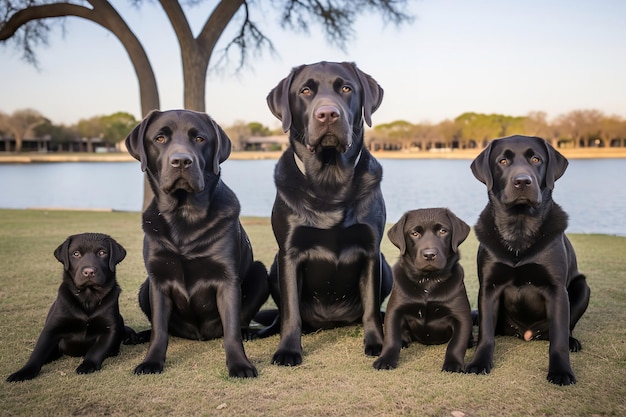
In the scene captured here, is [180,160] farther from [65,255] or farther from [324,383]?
[324,383]

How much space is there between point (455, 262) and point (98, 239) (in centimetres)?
243

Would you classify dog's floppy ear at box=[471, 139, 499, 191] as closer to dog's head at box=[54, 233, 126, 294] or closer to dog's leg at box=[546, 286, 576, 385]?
dog's leg at box=[546, 286, 576, 385]

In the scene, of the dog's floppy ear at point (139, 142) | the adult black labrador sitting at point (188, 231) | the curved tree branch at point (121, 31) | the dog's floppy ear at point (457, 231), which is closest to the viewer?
the adult black labrador sitting at point (188, 231)

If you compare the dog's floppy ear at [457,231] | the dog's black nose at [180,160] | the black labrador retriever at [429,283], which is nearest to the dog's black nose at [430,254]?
the black labrador retriever at [429,283]

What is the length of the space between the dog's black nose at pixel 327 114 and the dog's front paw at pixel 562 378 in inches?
77.9

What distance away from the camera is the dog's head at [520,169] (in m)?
3.84

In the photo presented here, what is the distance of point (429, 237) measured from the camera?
4.00 meters

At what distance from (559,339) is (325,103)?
2.02m

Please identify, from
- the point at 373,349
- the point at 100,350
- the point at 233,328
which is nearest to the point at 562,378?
the point at 373,349

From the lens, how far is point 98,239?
13.6 ft

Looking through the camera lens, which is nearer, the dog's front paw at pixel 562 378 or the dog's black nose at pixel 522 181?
the dog's front paw at pixel 562 378

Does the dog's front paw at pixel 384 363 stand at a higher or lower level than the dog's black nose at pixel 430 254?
lower

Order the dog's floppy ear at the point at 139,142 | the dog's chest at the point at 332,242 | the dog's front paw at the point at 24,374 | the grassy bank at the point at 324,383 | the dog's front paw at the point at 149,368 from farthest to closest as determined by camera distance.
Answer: the dog's chest at the point at 332,242, the dog's floppy ear at the point at 139,142, the dog's front paw at the point at 149,368, the dog's front paw at the point at 24,374, the grassy bank at the point at 324,383

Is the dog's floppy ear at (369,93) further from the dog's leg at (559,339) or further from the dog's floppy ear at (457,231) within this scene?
the dog's leg at (559,339)
